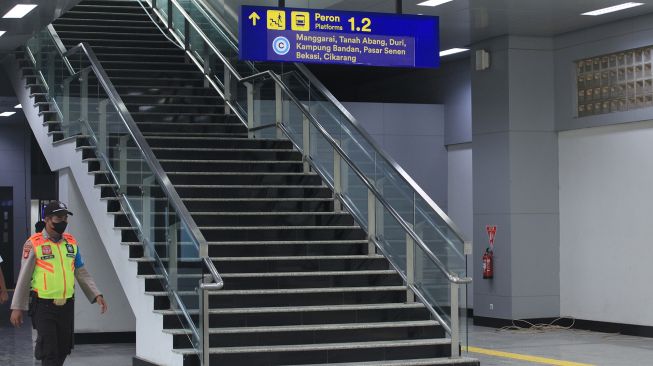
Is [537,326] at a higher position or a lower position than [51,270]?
lower

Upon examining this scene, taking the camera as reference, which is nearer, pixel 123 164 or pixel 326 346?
pixel 326 346

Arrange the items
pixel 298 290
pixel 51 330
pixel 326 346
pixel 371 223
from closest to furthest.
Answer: pixel 51 330
pixel 326 346
pixel 298 290
pixel 371 223

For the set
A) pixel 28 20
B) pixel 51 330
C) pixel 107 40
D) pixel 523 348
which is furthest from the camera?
pixel 107 40

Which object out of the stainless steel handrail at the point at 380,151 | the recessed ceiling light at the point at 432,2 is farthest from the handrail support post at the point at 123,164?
the recessed ceiling light at the point at 432,2

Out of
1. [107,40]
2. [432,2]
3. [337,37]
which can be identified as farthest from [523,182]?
[107,40]

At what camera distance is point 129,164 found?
11.0 meters

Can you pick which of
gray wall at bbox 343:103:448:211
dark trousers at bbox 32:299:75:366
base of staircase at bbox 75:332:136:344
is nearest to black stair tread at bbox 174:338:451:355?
dark trousers at bbox 32:299:75:366

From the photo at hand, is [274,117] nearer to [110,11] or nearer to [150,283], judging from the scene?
[150,283]

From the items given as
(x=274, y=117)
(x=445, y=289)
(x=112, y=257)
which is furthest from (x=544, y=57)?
(x=112, y=257)

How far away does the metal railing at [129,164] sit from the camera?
9.11 meters

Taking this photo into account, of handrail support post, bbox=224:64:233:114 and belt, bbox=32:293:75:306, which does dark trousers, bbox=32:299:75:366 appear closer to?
belt, bbox=32:293:75:306

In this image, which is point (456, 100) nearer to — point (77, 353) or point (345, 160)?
point (345, 160)

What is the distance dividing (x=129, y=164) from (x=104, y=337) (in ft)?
9.25

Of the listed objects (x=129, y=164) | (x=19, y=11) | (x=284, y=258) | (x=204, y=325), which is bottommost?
(x=204, y=325)
